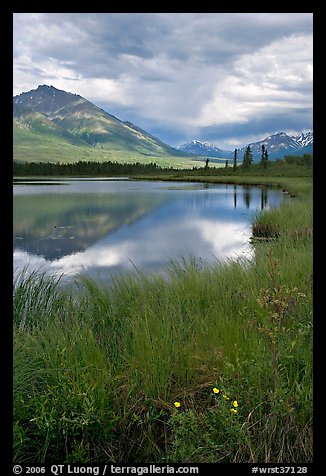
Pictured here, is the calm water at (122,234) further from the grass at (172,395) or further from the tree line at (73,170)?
the tree line at (73,170)

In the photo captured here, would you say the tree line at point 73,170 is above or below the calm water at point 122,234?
above

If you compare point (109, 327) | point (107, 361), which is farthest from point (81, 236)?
point (107, 361)

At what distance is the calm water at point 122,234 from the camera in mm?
13992

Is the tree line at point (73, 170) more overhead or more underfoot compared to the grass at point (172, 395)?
more overhead

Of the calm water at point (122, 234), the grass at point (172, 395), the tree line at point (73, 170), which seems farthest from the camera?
the tree line at point (73, 170)

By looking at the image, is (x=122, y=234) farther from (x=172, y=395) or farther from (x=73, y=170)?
(x=73, y=170)

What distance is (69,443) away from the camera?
370 cm

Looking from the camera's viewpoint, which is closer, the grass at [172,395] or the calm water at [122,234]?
the grass at [172,395]

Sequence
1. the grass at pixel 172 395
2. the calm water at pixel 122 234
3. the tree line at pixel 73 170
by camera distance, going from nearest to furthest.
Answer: the grass at pixel 172 395 → the calm water at pixel 122 234 → the tree line at pixel 73 170

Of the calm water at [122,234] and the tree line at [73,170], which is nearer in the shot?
the calm water at [122,234]

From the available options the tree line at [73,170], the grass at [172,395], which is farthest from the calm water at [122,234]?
the tree line at [73,170]

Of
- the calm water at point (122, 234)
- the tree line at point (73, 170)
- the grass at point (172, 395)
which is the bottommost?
the grass at point (172, 395)
